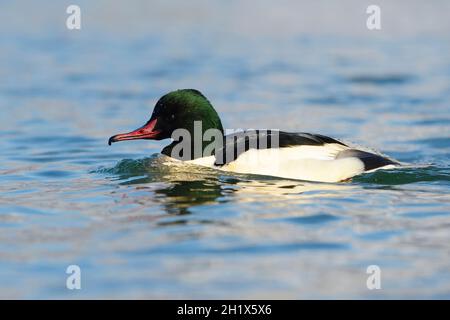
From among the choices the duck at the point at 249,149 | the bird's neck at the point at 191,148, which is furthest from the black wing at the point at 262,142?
the bird's neck at the point at 191,148

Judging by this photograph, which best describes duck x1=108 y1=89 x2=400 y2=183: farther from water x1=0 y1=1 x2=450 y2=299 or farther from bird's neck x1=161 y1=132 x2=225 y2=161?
water x1=0 y1=1 x2=450 y2=299

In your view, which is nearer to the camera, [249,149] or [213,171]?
[249,149]

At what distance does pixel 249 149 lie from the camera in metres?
9.84

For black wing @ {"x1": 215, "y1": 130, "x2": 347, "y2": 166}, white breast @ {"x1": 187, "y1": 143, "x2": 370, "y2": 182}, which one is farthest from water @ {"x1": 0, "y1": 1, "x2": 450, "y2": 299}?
black wing @ {"x1": 215, "y1": 130, "x2": 347, "y2": 166}

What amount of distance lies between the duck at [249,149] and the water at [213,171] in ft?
0.61

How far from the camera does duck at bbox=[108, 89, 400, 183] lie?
979 cm

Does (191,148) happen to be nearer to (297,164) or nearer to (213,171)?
(213,171)

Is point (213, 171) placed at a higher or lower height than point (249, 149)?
lower

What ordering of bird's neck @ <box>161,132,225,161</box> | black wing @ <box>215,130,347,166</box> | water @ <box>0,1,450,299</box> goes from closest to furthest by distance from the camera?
water @ <box>0,1,450,299</box>, black wing @ <box>215,130,347,166</box>, bird's neck @ <box>161,132,225,161</box>

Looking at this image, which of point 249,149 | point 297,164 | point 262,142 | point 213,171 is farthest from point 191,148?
point 297,164

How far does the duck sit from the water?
19 cm

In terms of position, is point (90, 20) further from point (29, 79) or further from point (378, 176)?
point (378, 176)

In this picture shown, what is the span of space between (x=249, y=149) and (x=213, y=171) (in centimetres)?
50
